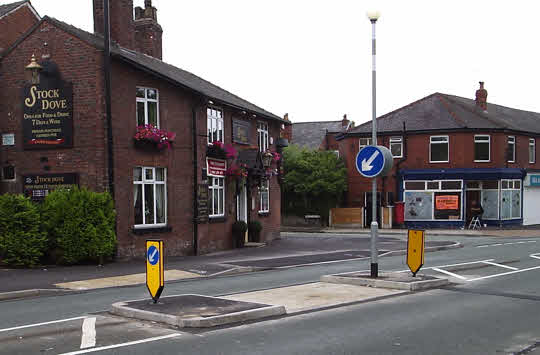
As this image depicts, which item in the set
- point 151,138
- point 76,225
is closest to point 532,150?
point 151,138

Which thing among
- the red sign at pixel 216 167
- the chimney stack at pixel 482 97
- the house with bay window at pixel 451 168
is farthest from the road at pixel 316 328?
the chimney stack at pixel 482 97

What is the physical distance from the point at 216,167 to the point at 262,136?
5.54m

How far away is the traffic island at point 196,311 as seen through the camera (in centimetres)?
838

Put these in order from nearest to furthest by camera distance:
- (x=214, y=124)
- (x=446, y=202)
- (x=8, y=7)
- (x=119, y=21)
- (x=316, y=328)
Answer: (x=316, y=328), (x=119, y=21), (x=214, y=124), (x=8, y=7), (x=446, y=202)

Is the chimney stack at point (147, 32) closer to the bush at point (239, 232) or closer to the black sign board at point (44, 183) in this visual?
the bush at point (239, 232)

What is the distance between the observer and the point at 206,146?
21.8 meters

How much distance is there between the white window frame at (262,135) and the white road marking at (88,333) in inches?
735

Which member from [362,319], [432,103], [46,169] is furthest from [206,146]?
[432,103]

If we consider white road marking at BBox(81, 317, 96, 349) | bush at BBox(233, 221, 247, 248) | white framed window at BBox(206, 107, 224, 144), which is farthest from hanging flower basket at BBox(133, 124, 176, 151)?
white road marking at BBox(81, 317, 96, 349)

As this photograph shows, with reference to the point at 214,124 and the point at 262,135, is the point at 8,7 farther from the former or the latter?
the point at 262,135

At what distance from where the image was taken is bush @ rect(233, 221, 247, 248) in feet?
Result: 77.8

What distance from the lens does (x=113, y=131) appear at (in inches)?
713

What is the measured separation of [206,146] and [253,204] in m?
5.10

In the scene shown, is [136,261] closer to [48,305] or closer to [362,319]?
[48,305]
